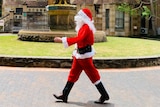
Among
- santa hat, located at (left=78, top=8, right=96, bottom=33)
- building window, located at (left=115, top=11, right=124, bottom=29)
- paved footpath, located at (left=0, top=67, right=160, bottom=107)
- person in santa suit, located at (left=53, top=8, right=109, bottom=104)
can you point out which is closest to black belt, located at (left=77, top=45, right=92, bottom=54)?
person in santa suit, located at (left=53, top=8, right=109, bottom=104)

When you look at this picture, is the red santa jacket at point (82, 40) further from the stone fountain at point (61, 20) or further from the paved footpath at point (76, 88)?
the stone fountain at point (61, 20)

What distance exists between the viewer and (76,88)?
848 cm

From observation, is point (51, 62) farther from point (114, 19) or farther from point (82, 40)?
point (114, 19)

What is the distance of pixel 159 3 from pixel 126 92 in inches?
1119

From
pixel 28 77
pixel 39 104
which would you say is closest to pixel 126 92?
pixel 39 104

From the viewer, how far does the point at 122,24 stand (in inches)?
1348

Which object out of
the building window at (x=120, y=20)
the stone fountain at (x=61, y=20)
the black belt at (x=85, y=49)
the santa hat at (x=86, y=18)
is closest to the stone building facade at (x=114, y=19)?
the building window at (x=120, y=20)

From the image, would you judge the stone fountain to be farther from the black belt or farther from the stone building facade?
the stone building facade

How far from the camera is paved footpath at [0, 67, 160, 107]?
23.4 feet

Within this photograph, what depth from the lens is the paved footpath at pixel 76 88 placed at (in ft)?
23.4

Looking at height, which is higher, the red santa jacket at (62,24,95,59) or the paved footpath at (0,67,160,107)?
the red santa jacket at (62,24,95,59)

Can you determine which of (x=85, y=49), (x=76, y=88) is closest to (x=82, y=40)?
(x=85, y=49)

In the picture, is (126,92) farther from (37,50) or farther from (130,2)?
(130,2)

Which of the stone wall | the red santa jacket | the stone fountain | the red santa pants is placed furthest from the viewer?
the stone fountain
